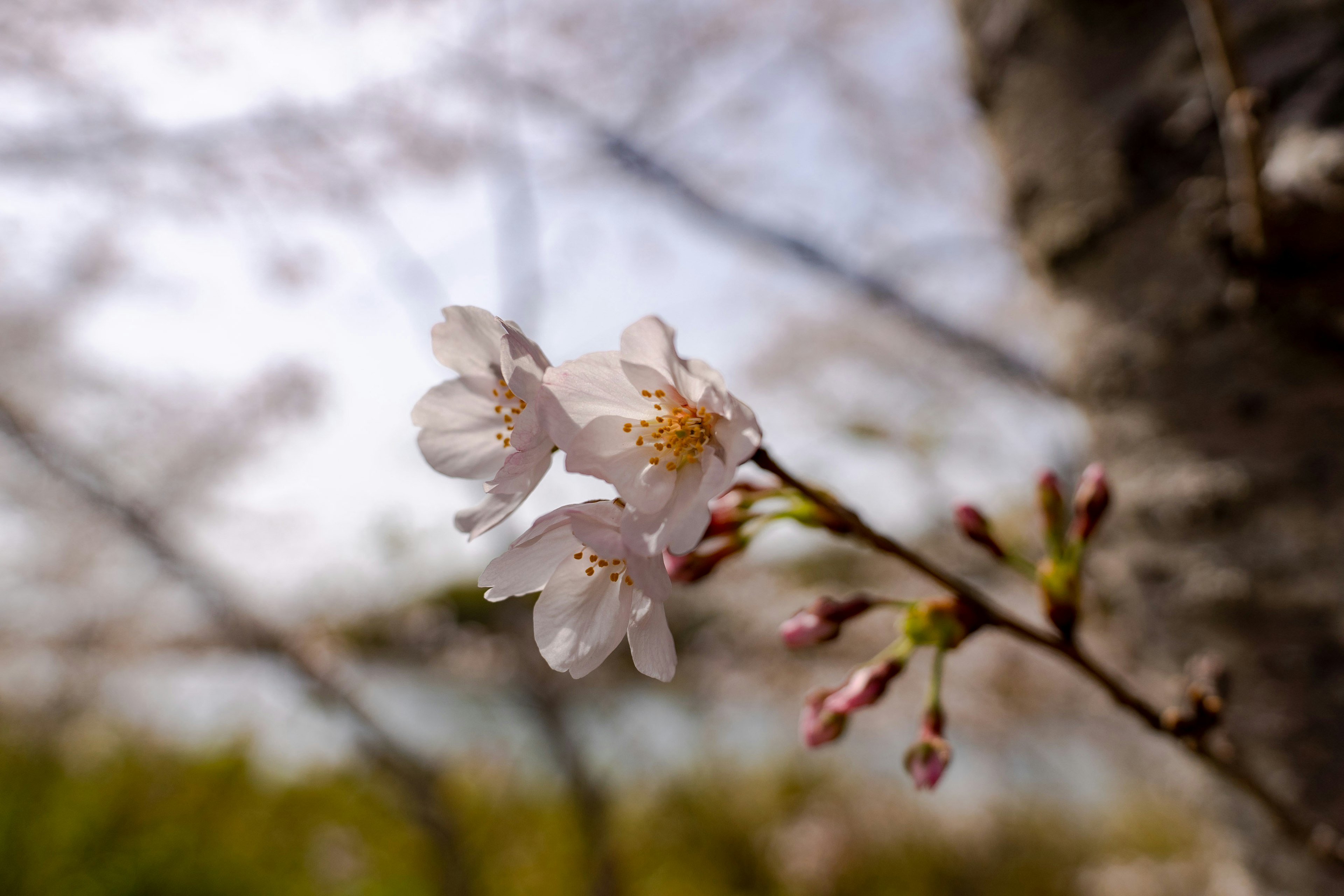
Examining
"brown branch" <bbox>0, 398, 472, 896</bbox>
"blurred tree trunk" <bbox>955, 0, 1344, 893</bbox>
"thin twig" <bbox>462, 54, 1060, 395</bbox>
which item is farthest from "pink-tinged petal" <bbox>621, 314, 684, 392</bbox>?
"brown branch" <bbox>0, 398, 472, 896</bbox>

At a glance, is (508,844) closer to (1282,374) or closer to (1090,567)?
(1090,567)

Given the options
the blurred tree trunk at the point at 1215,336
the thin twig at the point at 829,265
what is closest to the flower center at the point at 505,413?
the blurred tree trunk at the point at 1215,336

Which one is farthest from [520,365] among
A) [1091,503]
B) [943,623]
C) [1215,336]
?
[1215,336]

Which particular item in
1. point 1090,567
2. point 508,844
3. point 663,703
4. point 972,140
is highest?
point 972,140

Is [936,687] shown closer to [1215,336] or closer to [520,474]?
[520,474]

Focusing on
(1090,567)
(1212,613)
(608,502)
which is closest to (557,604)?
(608,502)

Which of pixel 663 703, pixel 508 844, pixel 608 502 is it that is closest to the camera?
pixel 608 502

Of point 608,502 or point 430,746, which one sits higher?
point 430,746
